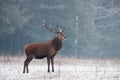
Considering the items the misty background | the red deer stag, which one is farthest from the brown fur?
the misty background

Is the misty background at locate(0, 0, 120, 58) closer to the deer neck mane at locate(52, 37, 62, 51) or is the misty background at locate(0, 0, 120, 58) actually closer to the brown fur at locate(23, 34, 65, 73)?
the deer neck mane at locate(52, 37, 62, 51)

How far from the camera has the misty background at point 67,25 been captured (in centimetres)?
3547

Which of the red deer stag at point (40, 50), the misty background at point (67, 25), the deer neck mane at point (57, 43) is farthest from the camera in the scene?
the misty background at point (67, 25)

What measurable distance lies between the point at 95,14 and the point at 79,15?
581 cm

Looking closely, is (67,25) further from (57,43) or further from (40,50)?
(40,50)

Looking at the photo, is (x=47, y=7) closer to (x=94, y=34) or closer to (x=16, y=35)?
(x=16, y=35)

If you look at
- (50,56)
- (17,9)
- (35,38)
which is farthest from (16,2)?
(50,56)

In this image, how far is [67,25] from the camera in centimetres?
3697

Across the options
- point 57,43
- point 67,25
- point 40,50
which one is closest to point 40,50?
point 40,50

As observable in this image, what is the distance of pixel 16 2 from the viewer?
3700 centimetres

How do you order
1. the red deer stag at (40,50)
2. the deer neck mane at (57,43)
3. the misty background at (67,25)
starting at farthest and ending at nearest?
the misty background at (67,25) → the deer neck mane at (57,43) → the red deer stag at (40,50)

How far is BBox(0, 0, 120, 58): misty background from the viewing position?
35.5 metres

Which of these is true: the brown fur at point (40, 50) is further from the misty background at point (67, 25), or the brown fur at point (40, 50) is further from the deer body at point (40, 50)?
the misty background at point (67, 25)

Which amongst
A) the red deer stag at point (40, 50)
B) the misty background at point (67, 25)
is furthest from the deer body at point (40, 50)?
the misty background at point (67, 25)
